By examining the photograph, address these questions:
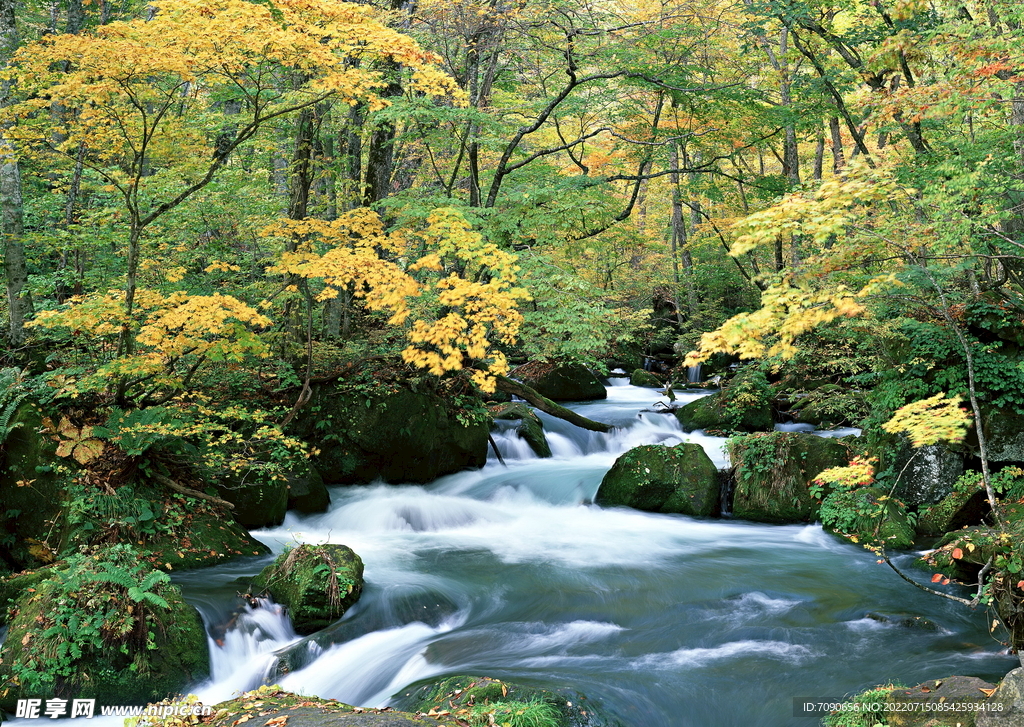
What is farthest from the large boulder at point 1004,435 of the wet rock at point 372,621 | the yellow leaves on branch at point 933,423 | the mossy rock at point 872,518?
the wet rock at point 372,621

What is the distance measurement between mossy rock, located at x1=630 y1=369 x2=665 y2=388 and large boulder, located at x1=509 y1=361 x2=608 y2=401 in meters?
2.45

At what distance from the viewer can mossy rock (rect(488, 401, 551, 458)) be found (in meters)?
12.6

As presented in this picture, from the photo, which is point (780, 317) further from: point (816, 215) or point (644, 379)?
point (644, 379)

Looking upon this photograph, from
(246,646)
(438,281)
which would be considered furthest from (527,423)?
(246,646)

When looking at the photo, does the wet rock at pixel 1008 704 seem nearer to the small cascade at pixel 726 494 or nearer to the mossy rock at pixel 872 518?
the mossy rock at pixel 872 518

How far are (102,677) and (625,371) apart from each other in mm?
17061

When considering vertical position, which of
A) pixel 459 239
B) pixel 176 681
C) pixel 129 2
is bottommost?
pixel 176 681

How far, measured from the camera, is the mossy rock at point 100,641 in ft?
15.2

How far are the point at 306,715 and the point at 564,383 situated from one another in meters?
13.2

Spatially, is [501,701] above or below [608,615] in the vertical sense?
above

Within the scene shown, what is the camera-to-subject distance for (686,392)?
17500 millimetres

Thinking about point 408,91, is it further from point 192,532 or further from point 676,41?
point 192,532

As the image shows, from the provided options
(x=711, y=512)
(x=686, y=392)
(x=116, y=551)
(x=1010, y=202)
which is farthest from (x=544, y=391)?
(x=116, y=551)

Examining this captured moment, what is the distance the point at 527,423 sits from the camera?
12.9 metres
